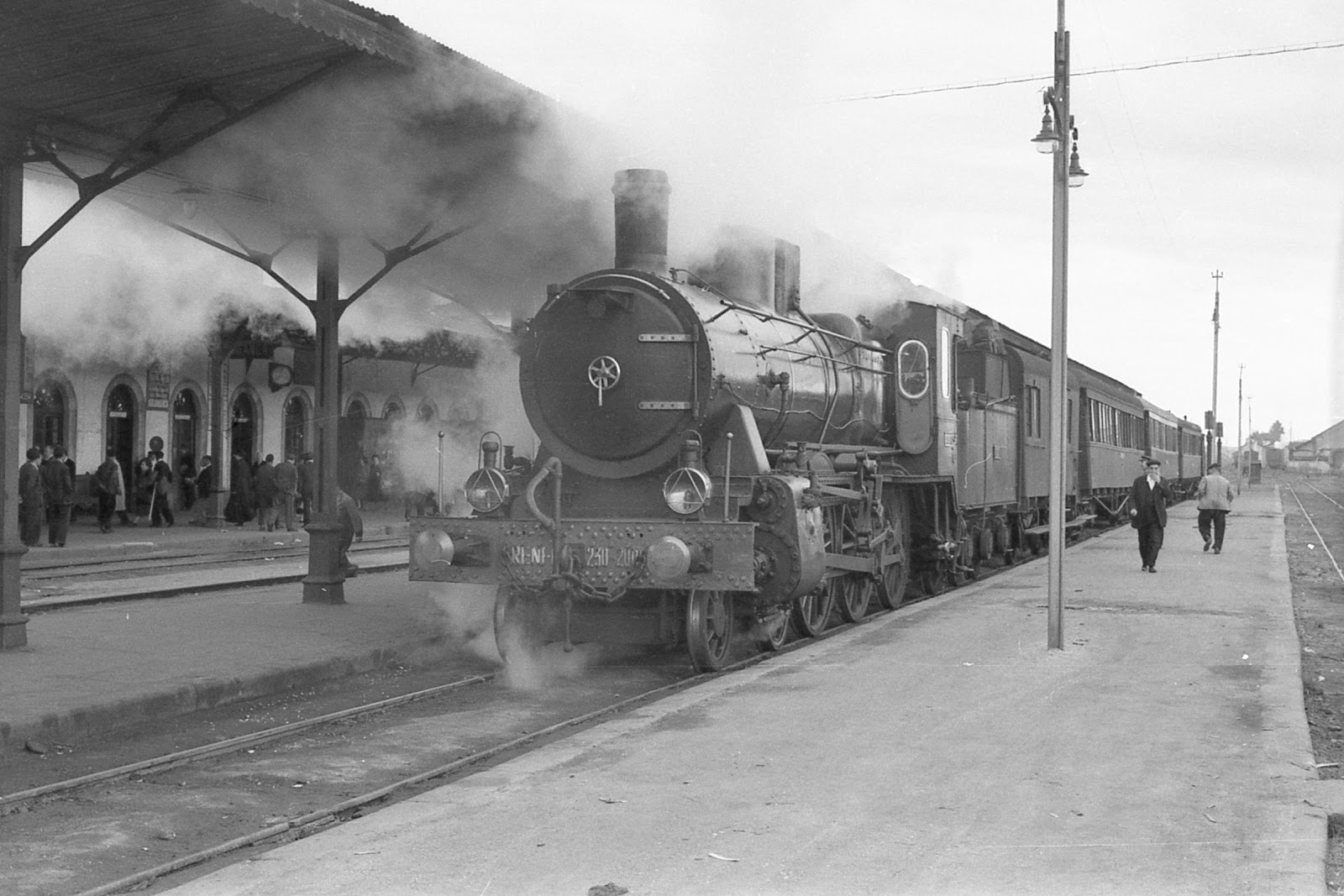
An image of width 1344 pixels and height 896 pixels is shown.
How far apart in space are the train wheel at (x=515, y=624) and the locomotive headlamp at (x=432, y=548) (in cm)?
64

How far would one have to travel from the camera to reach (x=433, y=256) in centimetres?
1373

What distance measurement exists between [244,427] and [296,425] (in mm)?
1578

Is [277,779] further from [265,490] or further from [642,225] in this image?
[265,490]

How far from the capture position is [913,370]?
42.2ft

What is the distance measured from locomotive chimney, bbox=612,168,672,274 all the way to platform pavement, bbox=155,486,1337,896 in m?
2.85

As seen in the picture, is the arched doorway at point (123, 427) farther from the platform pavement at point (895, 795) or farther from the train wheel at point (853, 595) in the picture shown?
the platform pavement at point (895, 795)

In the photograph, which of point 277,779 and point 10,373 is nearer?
point 277,779

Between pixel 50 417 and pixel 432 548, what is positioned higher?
pixel 50 417

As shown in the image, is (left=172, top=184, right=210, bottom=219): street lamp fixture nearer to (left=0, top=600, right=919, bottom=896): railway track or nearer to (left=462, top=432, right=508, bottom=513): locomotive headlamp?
(left=462, top=432, right=508, bottom=513): locomotive headlamp

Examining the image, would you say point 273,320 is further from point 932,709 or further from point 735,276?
point 932,709

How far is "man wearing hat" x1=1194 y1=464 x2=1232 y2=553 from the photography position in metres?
19.7

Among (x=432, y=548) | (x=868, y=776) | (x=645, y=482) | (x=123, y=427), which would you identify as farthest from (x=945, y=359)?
(x=123, y=427)

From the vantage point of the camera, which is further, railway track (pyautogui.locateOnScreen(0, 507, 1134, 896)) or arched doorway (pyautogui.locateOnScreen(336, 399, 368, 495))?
arched doorway (pyautogui.locateOnScreen(336, 399, 368, 495))

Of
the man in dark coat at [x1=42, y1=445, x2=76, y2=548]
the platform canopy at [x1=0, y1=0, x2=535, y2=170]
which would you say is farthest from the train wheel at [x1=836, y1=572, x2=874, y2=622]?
the man in dark coat at [x1=42, y1=445, x2=76, y2=548]
